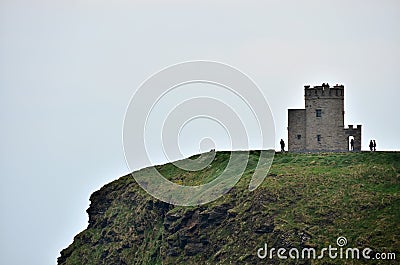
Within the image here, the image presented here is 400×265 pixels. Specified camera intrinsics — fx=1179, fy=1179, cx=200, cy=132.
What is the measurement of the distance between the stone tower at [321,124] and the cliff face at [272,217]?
129 inches

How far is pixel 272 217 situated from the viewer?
104438 mm

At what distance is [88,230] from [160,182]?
11120mm

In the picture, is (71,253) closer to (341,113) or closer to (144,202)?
(144,202)

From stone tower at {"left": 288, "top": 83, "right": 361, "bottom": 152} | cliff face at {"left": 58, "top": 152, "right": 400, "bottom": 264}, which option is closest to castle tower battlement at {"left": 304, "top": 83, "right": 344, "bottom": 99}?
stone tower at {"left": 288, "top": 83, "right": 361, "bottom": 152}

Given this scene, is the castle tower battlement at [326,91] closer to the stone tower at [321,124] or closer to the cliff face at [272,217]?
the stone tower at [321,124]

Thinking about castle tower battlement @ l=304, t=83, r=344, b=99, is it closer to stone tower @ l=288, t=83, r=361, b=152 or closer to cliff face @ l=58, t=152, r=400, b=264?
stone tower @ l=288, t=83, r=361, b=152

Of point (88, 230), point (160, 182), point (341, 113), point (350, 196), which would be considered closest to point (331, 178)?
point (350, 196)

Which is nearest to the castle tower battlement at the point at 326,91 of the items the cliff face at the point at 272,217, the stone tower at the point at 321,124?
the stone tower at the point at 321,124

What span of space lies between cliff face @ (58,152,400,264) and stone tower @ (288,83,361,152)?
3284mm

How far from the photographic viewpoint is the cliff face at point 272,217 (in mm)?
100625

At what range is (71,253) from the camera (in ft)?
414

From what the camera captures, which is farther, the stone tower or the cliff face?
the stone tower

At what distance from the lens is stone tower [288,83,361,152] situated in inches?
4660

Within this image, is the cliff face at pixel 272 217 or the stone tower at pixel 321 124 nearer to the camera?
Result: the cliff face at pixel 272 217
